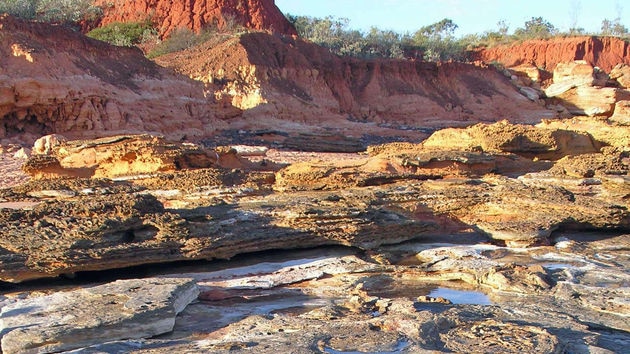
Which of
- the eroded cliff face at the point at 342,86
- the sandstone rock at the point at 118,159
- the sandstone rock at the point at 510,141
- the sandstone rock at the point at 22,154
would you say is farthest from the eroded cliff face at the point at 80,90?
the sandstone rock at the point at 510,141

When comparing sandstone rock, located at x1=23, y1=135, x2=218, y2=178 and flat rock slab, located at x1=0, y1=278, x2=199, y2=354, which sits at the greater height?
sandstone rock, located at x1=23, y1=135, x2=218, y2=178

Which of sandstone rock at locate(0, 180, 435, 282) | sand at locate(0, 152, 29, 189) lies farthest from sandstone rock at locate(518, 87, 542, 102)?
sandstone rock at locate(0, 180, 435, 282)

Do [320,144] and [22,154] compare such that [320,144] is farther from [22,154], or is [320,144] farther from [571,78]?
[571,78]

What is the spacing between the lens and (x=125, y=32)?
25203 mm

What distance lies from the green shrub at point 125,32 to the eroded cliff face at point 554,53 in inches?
671

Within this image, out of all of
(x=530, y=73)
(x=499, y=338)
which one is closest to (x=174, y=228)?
(x=499, y=338)

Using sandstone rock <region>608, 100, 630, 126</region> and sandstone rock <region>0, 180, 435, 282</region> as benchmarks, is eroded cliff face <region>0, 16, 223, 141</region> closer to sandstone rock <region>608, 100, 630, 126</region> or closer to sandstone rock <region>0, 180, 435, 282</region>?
sandstone rock <region>0, 180, 435, 282</region>

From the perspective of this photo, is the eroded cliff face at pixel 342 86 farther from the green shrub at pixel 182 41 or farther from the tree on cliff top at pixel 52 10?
the tree on cliff top at pixel 52 10

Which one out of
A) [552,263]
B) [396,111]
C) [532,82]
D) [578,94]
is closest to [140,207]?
[552,263]

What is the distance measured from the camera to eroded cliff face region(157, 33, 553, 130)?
58.6 feet

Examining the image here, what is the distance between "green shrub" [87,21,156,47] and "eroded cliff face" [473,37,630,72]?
17.1m

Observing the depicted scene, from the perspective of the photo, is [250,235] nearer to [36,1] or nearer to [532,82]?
[36,1]

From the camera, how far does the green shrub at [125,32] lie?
78.1ft

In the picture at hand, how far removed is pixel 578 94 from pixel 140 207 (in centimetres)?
2248
